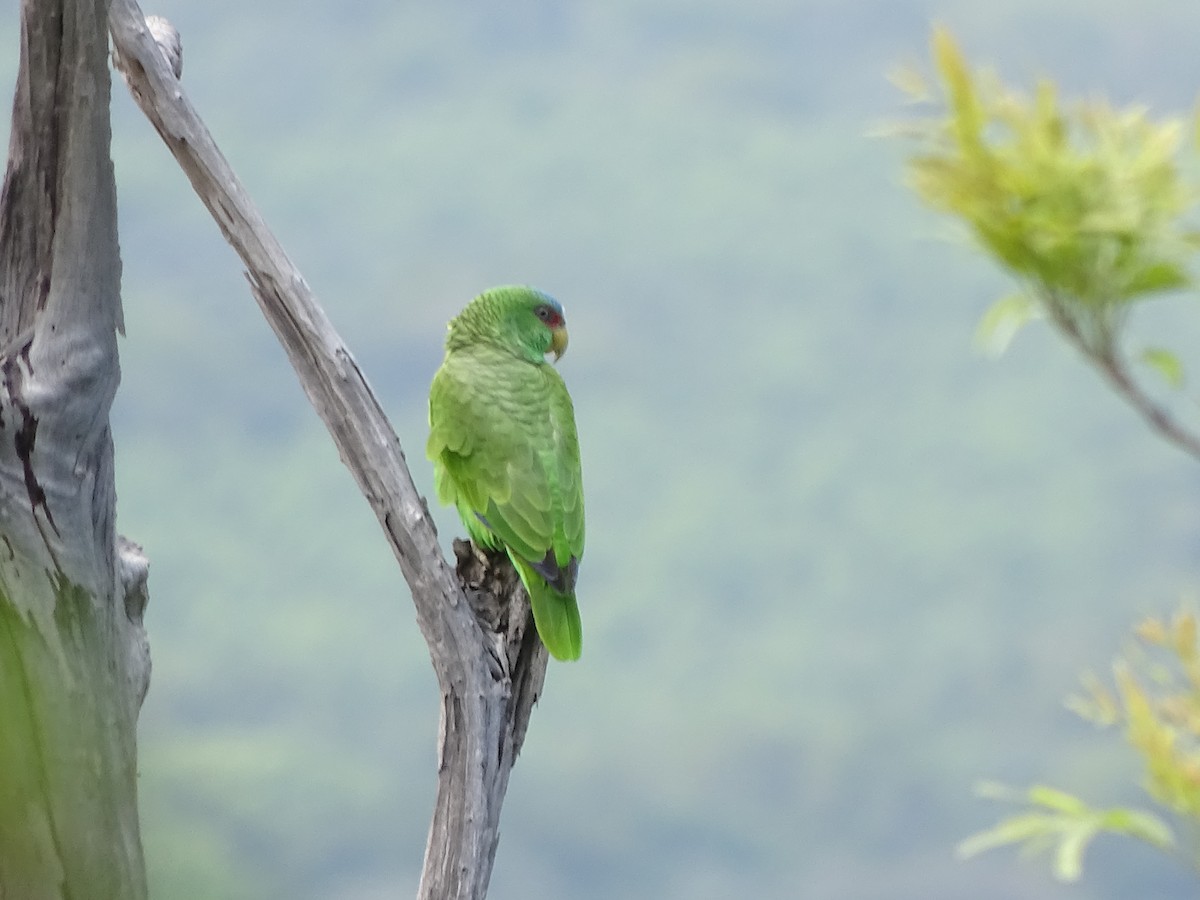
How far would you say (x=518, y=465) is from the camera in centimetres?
140

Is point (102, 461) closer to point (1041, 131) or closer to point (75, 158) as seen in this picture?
point (75, 158)

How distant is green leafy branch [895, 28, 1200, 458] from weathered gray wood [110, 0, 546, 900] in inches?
43.8

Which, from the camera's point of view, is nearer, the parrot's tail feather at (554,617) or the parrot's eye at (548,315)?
the parrot's tail feather at (554,617)

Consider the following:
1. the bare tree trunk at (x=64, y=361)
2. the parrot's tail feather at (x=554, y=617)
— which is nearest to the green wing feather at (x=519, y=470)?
the parrot's tail feather at (x=554, y=617)

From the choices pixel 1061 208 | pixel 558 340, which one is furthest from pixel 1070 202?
pixel 558 340

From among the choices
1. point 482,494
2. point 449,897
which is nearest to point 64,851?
point 449,897

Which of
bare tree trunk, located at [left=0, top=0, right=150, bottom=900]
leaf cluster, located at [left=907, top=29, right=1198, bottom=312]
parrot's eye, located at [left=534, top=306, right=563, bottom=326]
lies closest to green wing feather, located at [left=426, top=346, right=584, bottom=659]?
parrot's eye, located at [left=534, top=306, right=563, bottom=326]

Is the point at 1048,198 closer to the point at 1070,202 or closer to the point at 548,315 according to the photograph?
the point at 1070,202

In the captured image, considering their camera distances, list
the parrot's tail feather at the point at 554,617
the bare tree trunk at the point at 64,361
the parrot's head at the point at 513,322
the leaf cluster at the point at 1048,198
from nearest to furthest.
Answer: the bare tree trunk at the point at 64,361 → the parrot's tail feather at the point at 554,617 → the parrot's head at the point at 513,322 → the leaf cluster at the point at 1048,198

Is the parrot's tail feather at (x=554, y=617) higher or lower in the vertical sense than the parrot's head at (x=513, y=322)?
lower

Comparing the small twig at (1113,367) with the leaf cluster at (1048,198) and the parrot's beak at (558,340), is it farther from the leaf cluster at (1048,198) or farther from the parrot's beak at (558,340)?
the parrot's beak at (558,340)

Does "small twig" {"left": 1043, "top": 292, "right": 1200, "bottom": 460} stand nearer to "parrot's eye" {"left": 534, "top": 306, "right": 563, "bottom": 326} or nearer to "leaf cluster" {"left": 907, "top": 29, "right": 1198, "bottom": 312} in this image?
"leaf cluster" {"left": 907, "top": 29, "right": 1198, "bottom": 312}

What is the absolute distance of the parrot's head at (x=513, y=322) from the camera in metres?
1.60

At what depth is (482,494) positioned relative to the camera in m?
1.40
